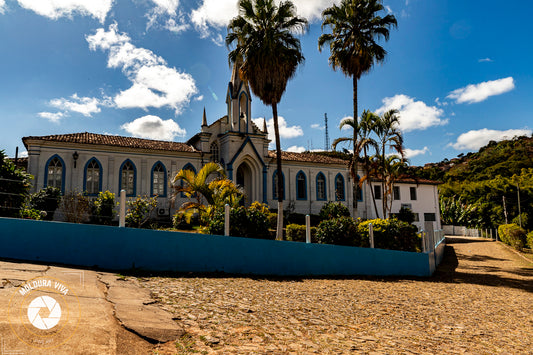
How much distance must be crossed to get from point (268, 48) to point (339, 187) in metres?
16.8

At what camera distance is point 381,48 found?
64.9ft

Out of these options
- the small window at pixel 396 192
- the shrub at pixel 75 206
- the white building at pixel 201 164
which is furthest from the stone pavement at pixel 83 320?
the small window at pixel 396 192

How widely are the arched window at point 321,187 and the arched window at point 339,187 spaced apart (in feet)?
4.25

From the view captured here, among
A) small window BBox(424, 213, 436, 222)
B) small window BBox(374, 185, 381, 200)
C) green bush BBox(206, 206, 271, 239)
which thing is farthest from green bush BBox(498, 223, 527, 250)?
green bush BBox(206, 206, 271, 239)

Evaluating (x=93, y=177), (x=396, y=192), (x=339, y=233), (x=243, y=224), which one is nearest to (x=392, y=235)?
(x=339, y=233)

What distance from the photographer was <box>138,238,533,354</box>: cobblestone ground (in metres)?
4.33

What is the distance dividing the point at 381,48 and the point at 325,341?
19.2m

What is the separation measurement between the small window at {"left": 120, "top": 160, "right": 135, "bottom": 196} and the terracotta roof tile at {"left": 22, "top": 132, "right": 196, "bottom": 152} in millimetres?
1358

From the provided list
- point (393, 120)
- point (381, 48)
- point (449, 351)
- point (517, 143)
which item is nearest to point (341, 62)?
point (381, 48)

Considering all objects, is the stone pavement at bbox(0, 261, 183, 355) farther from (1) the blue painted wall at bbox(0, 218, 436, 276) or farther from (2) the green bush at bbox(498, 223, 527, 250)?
(2) the green bush at bbox(498, 223, 527, 250)

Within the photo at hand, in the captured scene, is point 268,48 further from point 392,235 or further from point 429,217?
point 429,217

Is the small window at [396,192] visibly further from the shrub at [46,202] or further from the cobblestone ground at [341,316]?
the shrub at [46,202]

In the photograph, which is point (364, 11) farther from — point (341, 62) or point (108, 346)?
point (108, 346)

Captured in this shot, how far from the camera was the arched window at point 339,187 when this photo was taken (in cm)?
3040
